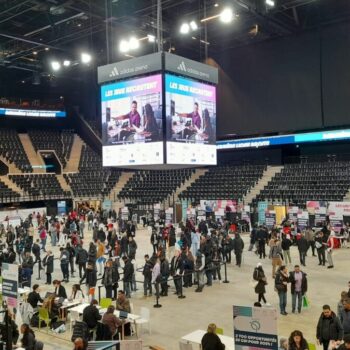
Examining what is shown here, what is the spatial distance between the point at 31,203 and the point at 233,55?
2143 centimetres

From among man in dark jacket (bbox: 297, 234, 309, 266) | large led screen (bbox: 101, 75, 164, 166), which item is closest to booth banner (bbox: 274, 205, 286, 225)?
man in dark jacket (bbox: 297, 234, 309, 266)

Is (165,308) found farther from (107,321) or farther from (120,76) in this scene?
(120,76)

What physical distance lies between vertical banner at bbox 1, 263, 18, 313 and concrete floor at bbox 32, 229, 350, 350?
1.90m

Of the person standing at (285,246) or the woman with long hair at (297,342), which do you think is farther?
the person standing at (285,246)

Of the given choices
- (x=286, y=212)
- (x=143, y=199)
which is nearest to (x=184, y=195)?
(x=143, y=199)

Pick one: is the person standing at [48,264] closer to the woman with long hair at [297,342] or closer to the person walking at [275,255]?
the person walking at [275,255]

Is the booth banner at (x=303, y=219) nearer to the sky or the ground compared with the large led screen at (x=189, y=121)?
nearer to the ground

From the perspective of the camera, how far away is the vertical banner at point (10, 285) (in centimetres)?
864

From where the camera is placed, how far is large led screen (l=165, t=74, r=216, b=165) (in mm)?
11227

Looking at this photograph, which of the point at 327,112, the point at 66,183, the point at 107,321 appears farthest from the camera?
the point at 66,183

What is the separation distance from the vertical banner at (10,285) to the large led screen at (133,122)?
427 centimetres

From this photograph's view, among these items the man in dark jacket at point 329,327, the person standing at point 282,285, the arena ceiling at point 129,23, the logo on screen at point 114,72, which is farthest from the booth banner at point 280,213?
the man in dark jacket at point 329,327

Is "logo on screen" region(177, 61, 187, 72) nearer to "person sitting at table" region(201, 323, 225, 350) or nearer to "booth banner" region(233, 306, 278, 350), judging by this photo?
"person sitting at table" region(201, 323, 225, 350)

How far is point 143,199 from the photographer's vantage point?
3809 cm
